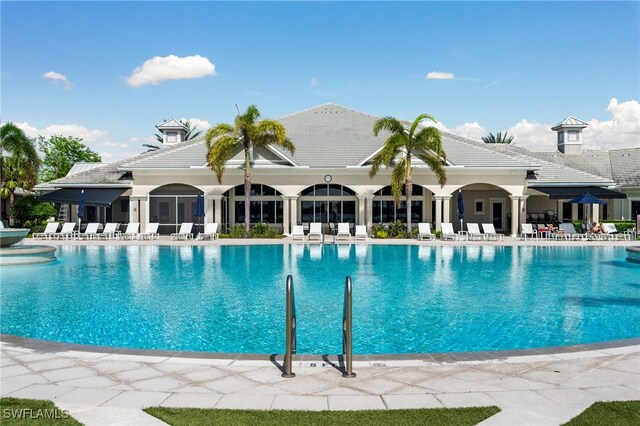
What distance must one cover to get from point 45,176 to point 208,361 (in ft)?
228

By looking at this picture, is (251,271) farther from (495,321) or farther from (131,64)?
(131,64)

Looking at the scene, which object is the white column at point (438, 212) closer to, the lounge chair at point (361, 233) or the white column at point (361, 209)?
the white column at point (361, 209)

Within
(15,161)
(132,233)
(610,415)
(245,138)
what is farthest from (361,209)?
(610,415)

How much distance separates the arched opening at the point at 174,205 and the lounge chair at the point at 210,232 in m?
3.86

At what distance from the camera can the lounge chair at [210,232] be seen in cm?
3005

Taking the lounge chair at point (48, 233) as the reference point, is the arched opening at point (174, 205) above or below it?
above

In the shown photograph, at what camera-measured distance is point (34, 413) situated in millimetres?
5109

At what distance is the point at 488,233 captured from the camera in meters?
29.9

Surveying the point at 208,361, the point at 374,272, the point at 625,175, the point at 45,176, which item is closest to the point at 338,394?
the point at 208,361

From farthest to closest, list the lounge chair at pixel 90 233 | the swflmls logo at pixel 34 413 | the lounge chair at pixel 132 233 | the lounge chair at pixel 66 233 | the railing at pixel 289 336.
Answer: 1. the lounge chair at pixel 66 233
2. the lounge chair at pixel 132 233
3. the lounge chair at pixel 90 233
4. the railing at pixel 289 336
5. the swflmls logo at pixel 34 413

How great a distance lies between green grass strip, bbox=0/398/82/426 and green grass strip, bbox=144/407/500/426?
29.8 inches

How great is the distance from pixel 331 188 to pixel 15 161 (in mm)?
23593

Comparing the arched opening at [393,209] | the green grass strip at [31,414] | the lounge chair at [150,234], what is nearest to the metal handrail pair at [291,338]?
the green grass strip at [31,414]

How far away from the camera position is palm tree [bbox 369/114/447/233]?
99.3 feet
